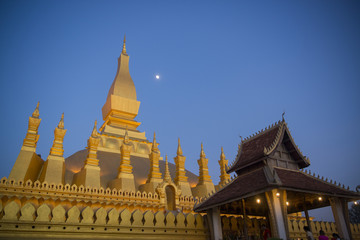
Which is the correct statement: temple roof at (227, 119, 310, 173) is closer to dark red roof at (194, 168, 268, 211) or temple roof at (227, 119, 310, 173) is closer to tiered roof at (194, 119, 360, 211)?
tiered roof at (194, 119, 360, 211)

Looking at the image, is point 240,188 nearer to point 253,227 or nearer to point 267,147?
point 267,147

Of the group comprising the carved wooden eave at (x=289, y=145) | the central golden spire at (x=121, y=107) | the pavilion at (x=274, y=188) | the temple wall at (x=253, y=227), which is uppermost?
the central golden spire at (x=121, y=107)

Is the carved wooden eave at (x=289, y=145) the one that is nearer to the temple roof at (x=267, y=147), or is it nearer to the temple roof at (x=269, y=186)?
the temple roof at (x=267, y=147)

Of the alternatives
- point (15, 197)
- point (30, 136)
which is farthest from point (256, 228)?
point (30, 136)

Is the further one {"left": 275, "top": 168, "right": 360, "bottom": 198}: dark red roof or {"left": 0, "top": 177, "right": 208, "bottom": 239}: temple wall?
{"left": 275, "top": 168, "right": 360, "bottom": 198}: dark red roof

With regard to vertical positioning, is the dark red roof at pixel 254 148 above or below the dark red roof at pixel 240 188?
above

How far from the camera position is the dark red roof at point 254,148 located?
13.2 m

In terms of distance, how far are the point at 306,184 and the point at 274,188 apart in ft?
7.74

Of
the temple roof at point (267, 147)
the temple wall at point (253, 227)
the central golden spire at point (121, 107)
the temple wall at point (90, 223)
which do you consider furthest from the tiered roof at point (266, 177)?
the central golden spire at point (121, 107)

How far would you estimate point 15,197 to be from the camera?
15.8 meters

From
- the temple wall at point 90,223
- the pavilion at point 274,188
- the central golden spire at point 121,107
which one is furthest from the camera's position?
the central golden spire at point 121,107

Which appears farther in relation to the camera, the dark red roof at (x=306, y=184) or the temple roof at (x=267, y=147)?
the temple roof at (x=267, y=147)

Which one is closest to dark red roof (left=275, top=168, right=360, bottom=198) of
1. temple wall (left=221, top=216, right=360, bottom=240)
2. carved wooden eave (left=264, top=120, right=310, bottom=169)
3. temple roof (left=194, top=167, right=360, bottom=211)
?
temple roof (left=194, top=167, right=360, bottom=211)

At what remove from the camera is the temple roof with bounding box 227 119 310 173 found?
12.8 metres
